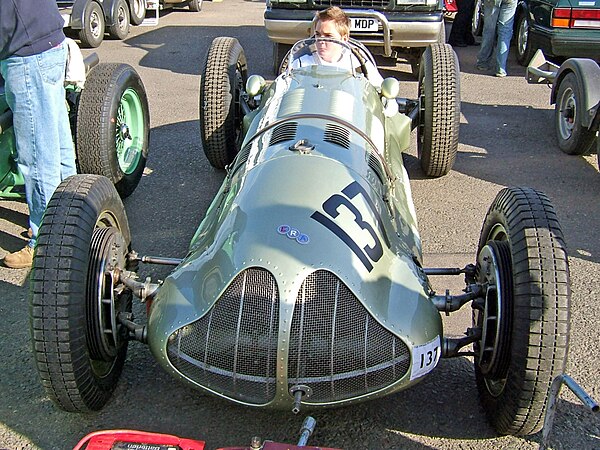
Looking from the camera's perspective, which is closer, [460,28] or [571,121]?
[571,121]

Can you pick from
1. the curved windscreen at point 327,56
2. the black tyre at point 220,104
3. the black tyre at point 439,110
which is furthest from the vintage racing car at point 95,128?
the black tyre at point 439,110

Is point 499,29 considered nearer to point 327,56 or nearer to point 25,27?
point 327,56

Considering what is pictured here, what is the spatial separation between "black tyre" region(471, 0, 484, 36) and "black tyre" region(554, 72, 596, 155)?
5728 mm

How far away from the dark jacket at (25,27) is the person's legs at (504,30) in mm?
7017

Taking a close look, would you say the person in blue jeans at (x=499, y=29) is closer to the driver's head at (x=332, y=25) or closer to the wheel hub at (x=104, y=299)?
the driver's head at (x=332, y=25)

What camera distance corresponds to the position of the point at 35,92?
4328 millimetres

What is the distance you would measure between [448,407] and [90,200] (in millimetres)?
1918

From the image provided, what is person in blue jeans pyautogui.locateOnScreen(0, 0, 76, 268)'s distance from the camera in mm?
4180

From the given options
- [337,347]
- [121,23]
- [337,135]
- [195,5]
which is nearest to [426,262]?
[337,135]

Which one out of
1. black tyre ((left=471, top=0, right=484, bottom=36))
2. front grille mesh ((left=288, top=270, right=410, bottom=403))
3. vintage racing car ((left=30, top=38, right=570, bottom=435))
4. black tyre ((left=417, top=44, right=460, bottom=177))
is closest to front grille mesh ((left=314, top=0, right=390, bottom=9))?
black tyre ((left=417, top=44, right=460, bottom=177))

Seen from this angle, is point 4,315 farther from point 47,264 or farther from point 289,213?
point 289,213

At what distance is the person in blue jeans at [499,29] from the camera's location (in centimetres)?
963

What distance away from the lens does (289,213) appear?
2.92 metres

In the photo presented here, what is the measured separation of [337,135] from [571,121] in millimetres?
3896
